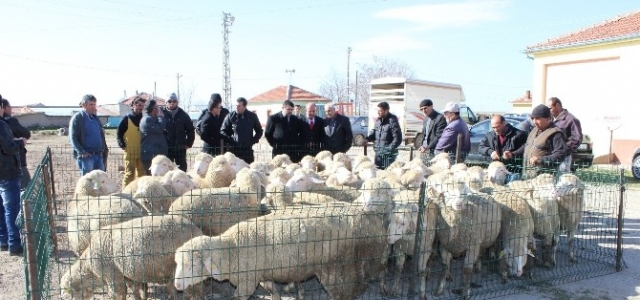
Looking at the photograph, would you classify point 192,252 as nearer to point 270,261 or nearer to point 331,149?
point 270,261

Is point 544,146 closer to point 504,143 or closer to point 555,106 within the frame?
point 504,143

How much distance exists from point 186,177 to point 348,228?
2.31 meters

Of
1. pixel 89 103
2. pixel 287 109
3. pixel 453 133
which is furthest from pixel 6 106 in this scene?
pixel 453 133

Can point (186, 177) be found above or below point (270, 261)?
above

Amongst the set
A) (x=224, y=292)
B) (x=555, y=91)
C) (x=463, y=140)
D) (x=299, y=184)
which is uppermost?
(x=555, y=91)

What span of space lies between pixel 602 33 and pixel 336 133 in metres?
13.5

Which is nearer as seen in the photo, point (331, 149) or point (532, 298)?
point (532, 298)

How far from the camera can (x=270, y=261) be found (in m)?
4.17

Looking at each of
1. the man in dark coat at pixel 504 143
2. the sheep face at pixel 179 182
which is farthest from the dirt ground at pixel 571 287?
the man in dark coat at pixel 504 143

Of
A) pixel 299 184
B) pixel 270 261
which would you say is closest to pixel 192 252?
pixel 270 261

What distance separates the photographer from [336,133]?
28.5 ft

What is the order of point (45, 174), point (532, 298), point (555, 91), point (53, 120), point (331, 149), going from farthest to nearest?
point (53, 120) < point (555, 91) < point (331, 149) < point (45, 174) < point (532, 298)

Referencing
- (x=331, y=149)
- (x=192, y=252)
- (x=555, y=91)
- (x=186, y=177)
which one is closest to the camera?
(x=192, y=252)

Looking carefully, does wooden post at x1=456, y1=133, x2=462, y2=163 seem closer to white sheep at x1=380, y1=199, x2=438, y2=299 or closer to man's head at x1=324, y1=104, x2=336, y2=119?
man's head at x1=324, y1=104, x2=336, y2=119
